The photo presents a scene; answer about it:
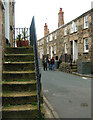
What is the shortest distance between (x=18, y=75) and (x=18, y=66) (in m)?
0.48

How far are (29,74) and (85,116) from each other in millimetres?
2004

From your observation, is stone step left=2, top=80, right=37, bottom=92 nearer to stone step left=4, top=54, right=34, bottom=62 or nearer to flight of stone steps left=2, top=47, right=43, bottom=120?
flight of stone steps left=2, top=47, right=43, bottom=120

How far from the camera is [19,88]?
14.5 ft

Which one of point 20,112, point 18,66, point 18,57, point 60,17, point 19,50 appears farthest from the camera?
point 60,17

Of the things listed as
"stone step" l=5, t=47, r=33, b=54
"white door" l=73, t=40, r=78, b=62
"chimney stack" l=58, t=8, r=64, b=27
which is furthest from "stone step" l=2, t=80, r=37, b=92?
"chimney stack" l=58, t=8, r=64, b=27

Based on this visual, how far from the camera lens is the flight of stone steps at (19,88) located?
3.70 metres

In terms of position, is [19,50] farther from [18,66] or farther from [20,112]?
A: [20,112]

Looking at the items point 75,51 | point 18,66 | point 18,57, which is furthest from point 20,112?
point 75,51

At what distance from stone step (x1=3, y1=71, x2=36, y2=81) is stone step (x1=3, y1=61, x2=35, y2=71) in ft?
1.07

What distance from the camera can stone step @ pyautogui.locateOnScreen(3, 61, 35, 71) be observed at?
5.20m

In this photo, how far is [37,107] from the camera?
3.85 metres

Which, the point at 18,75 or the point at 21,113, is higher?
the point at 18,75

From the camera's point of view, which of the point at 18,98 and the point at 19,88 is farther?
the point at 19,88

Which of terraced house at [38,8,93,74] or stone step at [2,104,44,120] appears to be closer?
stone step at [2,104,44,120]
